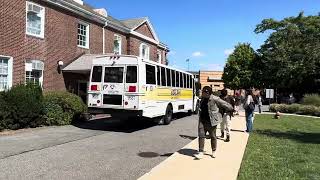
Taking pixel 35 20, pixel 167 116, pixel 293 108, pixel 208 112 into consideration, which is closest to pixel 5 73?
pixel 35 20

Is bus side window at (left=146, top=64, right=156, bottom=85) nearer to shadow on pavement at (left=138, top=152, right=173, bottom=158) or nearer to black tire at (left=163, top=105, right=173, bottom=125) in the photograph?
black tire at (left=163, top=105, right=173, bottom=125)

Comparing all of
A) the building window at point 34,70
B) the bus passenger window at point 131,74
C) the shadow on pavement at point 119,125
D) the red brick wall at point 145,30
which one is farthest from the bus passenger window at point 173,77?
the red brick wall at point 145,30

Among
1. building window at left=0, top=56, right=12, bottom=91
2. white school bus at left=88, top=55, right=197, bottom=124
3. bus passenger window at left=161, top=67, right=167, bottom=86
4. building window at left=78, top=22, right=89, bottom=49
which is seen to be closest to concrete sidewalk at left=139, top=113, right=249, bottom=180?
white school bus at left=88, top=55, right=197, bottom=124

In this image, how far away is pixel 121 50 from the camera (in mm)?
32250

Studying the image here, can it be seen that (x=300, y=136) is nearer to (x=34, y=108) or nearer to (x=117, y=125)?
(x=117, y=125)

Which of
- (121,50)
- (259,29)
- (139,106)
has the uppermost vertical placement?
(259,29)

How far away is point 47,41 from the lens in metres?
23.0

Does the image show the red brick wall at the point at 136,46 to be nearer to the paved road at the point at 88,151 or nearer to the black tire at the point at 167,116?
the black tire at the point at 167,116

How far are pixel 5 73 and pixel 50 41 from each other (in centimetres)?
379

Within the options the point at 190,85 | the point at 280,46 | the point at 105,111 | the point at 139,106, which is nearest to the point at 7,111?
the point at 105,111

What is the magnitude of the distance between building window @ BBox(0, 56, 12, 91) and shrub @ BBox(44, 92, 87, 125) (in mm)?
1970

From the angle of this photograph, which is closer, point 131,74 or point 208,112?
point 208,112

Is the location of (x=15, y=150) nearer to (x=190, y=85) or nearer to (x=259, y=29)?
(x=190, y=85)

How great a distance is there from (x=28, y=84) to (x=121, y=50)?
14.6 metres
